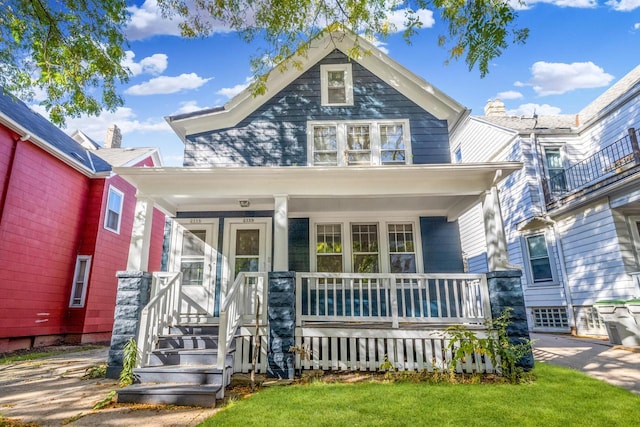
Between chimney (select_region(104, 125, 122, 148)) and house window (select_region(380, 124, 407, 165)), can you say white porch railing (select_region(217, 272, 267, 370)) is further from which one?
chimney (select_region(104, 125, 122, 148))

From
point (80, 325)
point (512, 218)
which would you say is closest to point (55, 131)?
point (80, 325)

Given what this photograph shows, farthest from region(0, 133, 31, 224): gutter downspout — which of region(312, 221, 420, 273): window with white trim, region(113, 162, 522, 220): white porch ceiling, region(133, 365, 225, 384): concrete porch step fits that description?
region(312, 221, 420, 273): window with white trim

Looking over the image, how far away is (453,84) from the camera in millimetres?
8578

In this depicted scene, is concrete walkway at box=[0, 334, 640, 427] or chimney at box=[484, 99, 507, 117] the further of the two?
chimney at box=[484, 99, 507, 117]

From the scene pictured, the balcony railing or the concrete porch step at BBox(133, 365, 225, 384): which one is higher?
the balcony railing

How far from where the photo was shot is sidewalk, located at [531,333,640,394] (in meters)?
5.15

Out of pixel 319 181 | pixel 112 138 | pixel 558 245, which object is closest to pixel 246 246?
pixel 319 181

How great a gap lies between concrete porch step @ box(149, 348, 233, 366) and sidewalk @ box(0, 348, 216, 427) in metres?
0.67

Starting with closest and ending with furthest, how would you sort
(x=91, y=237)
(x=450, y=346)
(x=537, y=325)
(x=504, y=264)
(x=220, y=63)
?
1. (x=450, y=346)
2. (x=504, y=264)
3. (x=220, y=63)
4. (x=91, y=237)
5. (x=537, y=325)

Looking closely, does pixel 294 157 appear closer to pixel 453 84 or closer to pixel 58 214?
pixel 453 84

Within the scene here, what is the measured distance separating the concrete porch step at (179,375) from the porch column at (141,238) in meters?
1.85

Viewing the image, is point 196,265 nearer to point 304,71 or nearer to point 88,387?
point 88,387

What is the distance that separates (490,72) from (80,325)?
12286mm

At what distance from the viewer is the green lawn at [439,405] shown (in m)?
3.58
